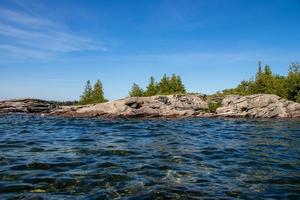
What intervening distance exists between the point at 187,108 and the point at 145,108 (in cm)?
1038

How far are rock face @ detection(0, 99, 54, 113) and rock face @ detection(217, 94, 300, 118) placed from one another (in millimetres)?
50119

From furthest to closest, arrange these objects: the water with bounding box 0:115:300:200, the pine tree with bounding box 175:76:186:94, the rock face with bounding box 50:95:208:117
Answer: the pine tree with bounding box 175:76:186:94, the rock face with bounding box 50:95:208:117, the water with bounding box 0:115:300:200

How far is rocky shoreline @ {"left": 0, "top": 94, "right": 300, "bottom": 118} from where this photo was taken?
6681cm

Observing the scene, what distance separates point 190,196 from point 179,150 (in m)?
9.94

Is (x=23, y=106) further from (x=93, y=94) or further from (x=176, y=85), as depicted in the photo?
(x=176, y=85)

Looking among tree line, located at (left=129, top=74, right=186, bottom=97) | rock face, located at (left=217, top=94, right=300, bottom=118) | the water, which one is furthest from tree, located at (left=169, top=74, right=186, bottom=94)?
the water

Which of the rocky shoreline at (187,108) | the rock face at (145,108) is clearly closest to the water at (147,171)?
the rocky shoreline at (187,108)

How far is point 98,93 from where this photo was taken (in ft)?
327

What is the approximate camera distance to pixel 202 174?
47.7 feet

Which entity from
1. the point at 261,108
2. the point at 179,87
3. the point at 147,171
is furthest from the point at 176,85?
the point at 147,171

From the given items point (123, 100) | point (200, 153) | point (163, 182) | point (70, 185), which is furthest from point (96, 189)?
point (123, 100)

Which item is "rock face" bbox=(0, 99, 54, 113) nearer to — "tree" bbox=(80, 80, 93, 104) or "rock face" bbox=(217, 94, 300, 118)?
"tree" bbox=(80, 80, 93, 104)

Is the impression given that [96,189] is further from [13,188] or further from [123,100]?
[123,100]

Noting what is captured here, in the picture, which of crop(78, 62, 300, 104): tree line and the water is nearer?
the water
